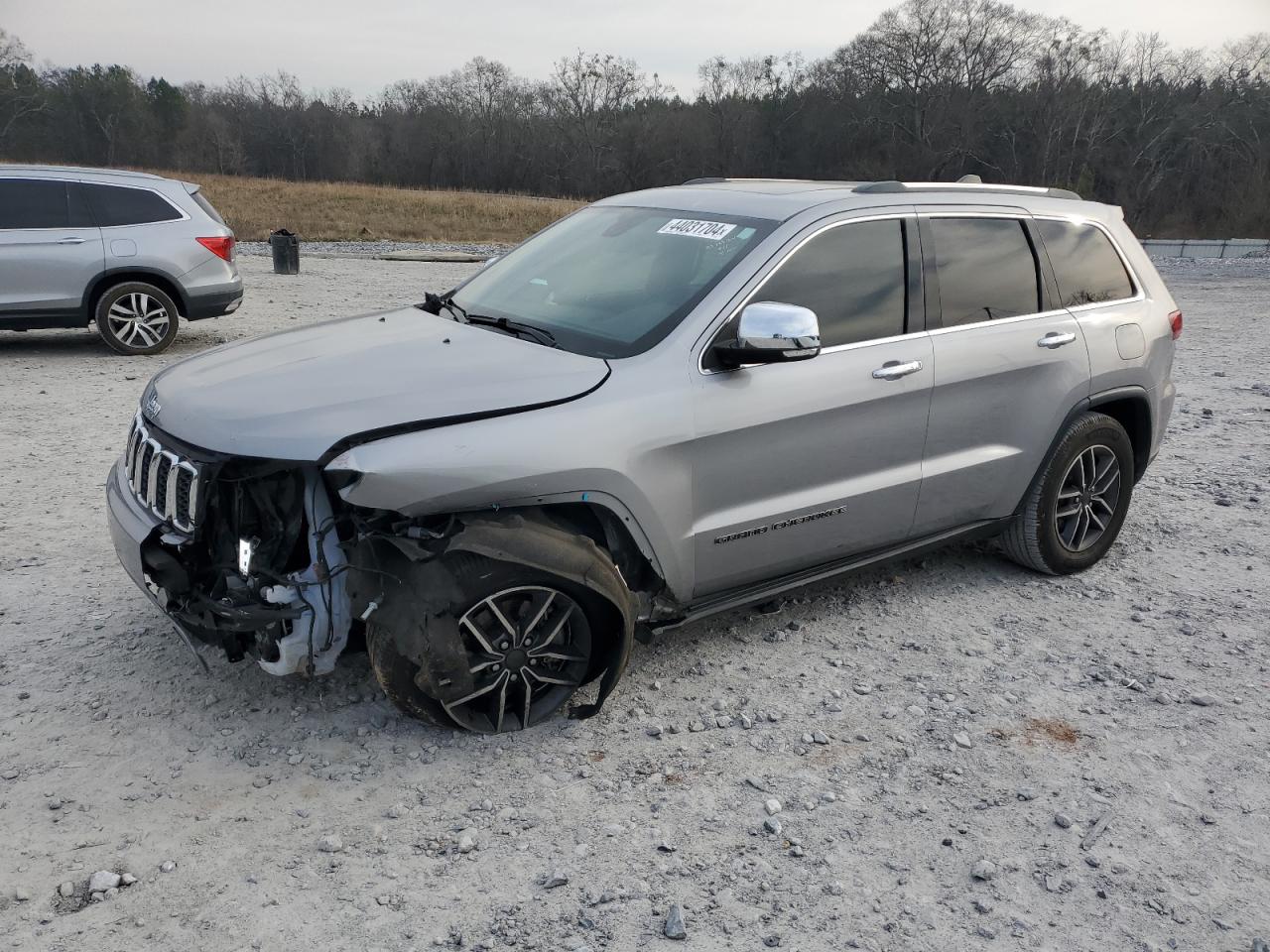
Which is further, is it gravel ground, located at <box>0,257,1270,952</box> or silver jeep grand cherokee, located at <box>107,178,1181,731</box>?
silver jeep grand cherokee, located at <box>107,178,1181,731</box>

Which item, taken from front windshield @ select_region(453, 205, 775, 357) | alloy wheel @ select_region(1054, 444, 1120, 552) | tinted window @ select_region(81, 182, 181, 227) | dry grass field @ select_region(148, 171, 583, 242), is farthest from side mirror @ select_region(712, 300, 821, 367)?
dry grass field @ select_region(148, 171, 583, 242)

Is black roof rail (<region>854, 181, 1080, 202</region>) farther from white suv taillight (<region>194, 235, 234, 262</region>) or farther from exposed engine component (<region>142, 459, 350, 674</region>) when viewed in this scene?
white suv taillight (<region>194, 235, 234, 262</region>)

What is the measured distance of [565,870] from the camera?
Answer: 282 cm

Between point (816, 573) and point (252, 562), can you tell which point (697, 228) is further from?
point (252, 562)

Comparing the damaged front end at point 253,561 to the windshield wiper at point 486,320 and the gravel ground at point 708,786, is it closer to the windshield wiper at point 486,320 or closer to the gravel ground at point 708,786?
the gravel ground at point 708,786

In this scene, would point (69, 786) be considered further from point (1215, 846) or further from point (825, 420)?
point (1215, 846)

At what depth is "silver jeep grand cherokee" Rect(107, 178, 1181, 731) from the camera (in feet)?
10.2

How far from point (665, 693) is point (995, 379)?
2.04 metres

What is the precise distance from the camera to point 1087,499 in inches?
195

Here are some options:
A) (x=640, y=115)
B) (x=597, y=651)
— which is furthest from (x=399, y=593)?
(x=640, y=115)

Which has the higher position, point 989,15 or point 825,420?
point 989,15

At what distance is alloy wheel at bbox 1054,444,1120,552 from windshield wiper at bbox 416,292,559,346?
2.71 meters

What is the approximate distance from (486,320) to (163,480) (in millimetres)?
1377

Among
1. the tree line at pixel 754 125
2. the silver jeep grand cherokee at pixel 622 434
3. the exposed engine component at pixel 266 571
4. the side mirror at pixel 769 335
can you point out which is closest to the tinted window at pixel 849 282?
the silver jeep grand cherokee at pixel 622 434
